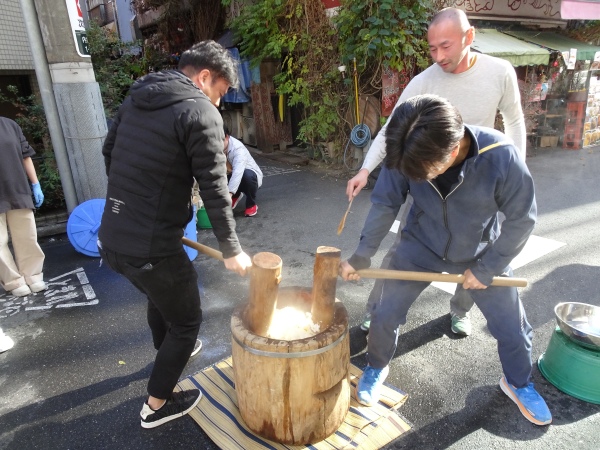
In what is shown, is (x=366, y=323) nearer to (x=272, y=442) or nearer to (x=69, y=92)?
(x=272, y=442)

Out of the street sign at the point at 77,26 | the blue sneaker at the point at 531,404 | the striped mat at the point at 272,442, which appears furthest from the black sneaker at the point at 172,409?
the street sign at the point at 77,26

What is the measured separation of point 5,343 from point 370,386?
2.97 metres

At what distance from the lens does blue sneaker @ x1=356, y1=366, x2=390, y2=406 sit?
2.62 meters

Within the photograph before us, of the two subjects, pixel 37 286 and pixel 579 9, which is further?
pixel 579 9

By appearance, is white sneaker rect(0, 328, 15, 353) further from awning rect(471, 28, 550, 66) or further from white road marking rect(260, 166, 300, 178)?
awning rect(471, 28, 550, 66)

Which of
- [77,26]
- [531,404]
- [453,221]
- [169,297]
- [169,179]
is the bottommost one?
[531,404]

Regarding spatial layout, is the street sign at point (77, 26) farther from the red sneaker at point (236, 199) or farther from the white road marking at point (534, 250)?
the white road marking at point (534, 250)


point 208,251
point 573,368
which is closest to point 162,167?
point 208,251

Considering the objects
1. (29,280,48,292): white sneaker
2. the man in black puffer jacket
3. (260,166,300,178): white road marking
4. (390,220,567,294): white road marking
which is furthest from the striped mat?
(260,166,300,178): white road marking

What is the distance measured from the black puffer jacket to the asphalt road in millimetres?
1283

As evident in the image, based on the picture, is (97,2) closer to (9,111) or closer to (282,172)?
(9,111)

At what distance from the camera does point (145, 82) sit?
210cm

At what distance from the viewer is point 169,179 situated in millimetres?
2070

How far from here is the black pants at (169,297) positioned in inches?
86.2
